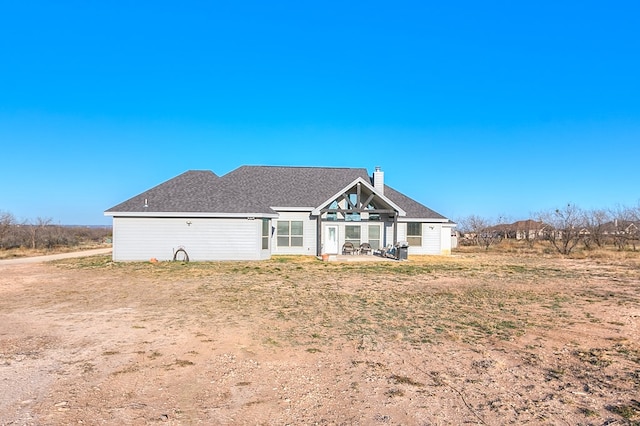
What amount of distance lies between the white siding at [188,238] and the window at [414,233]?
1031cm

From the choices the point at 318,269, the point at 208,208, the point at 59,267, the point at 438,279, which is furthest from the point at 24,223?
the point at 438,279

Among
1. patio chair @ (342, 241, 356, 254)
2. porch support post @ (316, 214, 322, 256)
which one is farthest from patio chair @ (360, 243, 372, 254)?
porch support post @ (316, 214, 322, 256)

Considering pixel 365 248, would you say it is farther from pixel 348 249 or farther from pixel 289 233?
pixel 289 233

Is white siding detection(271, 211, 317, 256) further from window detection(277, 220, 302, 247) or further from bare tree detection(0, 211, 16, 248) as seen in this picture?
bare tree detection(0, 211, 16, 248)

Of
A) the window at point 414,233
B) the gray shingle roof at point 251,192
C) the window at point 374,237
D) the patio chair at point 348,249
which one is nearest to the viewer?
the gray shingle roof at point 251,192

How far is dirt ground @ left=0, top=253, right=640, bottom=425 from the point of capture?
4484 millimetres

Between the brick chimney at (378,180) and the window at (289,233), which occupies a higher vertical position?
the brick chimney at (378,180)

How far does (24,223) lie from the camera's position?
133 feet

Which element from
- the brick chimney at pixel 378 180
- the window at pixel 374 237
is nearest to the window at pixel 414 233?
the window at pixel 374 237

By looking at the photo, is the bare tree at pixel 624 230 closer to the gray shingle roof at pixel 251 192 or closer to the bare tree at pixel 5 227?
the gray shingle roof at pixel 251 192

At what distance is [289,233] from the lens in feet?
84.1

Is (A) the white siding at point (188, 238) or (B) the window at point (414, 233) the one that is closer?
(A) the white siding at point (188, 238)

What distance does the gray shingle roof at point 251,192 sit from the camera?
2197cm

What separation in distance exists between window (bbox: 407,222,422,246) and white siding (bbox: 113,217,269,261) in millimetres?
10307
